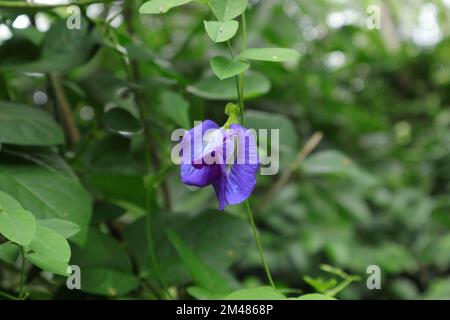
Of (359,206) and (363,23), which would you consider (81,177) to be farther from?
(363,23)

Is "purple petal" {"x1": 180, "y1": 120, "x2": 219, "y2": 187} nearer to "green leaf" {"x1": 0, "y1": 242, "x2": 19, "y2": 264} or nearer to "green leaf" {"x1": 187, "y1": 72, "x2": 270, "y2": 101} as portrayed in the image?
"green leaf" {"x1": 0, "y1": 242, "x2": 19, "y2": 264}

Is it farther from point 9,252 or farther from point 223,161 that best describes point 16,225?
point 223,161

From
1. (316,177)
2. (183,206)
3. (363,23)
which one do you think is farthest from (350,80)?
(183,206)

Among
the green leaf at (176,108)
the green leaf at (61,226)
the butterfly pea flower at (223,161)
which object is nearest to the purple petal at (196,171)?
the butterfly pea flower at (223,161)

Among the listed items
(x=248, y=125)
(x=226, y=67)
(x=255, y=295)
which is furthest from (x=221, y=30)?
(x=248, y=125)

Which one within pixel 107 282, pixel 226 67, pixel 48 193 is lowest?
pixel 107 282

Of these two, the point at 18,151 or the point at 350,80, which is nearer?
the point at 18,151

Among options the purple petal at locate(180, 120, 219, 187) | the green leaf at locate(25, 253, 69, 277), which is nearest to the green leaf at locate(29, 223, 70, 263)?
the green leaf at locate(25, 253, 69, 277)
